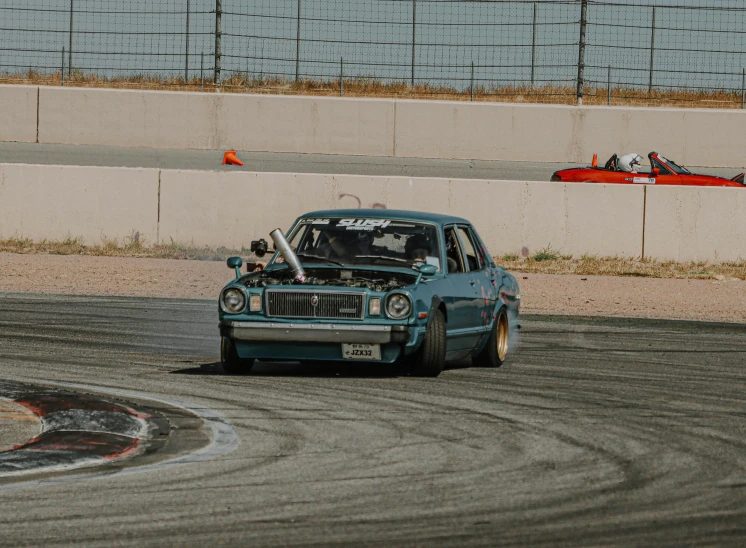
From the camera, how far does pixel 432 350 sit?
34.2 feet

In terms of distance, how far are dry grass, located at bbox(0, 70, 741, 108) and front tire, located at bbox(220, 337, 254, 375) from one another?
2309 cm

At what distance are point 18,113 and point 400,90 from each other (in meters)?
9.57

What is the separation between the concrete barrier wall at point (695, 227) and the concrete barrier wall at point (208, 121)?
11405 millimetres

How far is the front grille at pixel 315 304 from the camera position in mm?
10148

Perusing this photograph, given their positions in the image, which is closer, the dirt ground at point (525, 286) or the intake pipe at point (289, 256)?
the intake pipe at point (289, 256)

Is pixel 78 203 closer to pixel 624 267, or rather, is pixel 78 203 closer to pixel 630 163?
pixel 624 267

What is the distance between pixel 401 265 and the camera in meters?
11.0

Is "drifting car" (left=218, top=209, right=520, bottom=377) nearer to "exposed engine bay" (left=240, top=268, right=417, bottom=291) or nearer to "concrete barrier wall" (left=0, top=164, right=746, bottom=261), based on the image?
"exposed engine bay" (left=240, top=268, right=417, bottom=291)

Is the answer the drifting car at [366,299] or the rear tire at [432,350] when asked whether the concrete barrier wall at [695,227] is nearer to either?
the drifting car at [366,299]

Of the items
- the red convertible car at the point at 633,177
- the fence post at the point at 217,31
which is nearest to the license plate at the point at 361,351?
the red convertible car at the point at 633,177

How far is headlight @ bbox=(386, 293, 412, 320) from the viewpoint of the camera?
10.1m

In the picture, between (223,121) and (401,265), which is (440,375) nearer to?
(401,265)

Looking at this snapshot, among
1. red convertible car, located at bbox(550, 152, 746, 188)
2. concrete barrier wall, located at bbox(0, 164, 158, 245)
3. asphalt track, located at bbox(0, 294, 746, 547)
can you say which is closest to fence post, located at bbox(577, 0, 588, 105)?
red convertible car, located at bbox(550, 152, 746, 188)

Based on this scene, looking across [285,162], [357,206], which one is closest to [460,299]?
[357,206]
